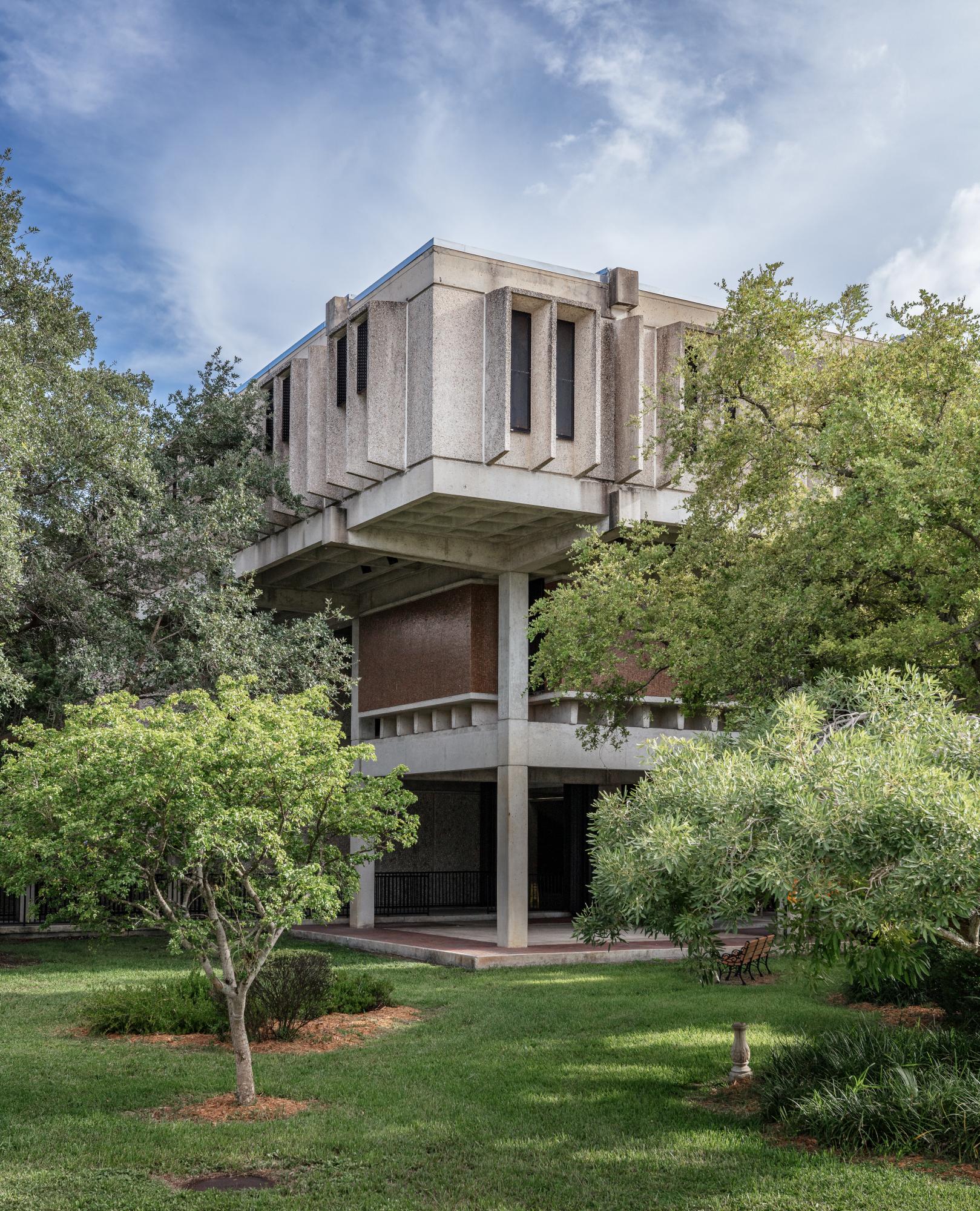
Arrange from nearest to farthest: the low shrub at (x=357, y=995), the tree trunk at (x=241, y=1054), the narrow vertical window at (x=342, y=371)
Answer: the tree trunk at (x=241, y=1054), the low shrub at (x=357, y=995), the narrow vertical window at (x=342, y=371)

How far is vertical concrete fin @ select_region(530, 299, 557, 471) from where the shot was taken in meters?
20.5

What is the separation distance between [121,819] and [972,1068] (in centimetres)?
758

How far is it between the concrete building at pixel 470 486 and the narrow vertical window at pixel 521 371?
3cm

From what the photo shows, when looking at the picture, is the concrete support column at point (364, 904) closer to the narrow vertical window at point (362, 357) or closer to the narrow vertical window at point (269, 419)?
the narrow vertical window at point (269, 419)

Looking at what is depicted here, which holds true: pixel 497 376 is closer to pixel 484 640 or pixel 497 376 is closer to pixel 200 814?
pixel 484 640

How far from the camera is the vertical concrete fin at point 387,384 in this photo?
20.8 metres

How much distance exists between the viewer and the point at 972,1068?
32.4 feet

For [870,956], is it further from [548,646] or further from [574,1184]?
[548,646]

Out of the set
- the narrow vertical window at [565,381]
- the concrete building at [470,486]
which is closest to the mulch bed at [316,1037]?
the concrete building at [470,486]

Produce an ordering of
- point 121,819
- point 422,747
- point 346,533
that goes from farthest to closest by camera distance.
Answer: point 422,747
point 346,533
point 121,819

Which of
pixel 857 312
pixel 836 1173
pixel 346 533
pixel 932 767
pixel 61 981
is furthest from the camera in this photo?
pixel 346 533

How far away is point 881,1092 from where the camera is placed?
9266 mm

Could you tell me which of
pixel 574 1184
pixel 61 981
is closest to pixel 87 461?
pixel 61 981

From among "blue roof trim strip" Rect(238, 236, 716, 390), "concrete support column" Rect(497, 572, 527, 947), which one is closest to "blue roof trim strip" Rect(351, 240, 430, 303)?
"blue roof trim strip" Rect(238, 236, 716, 390)
